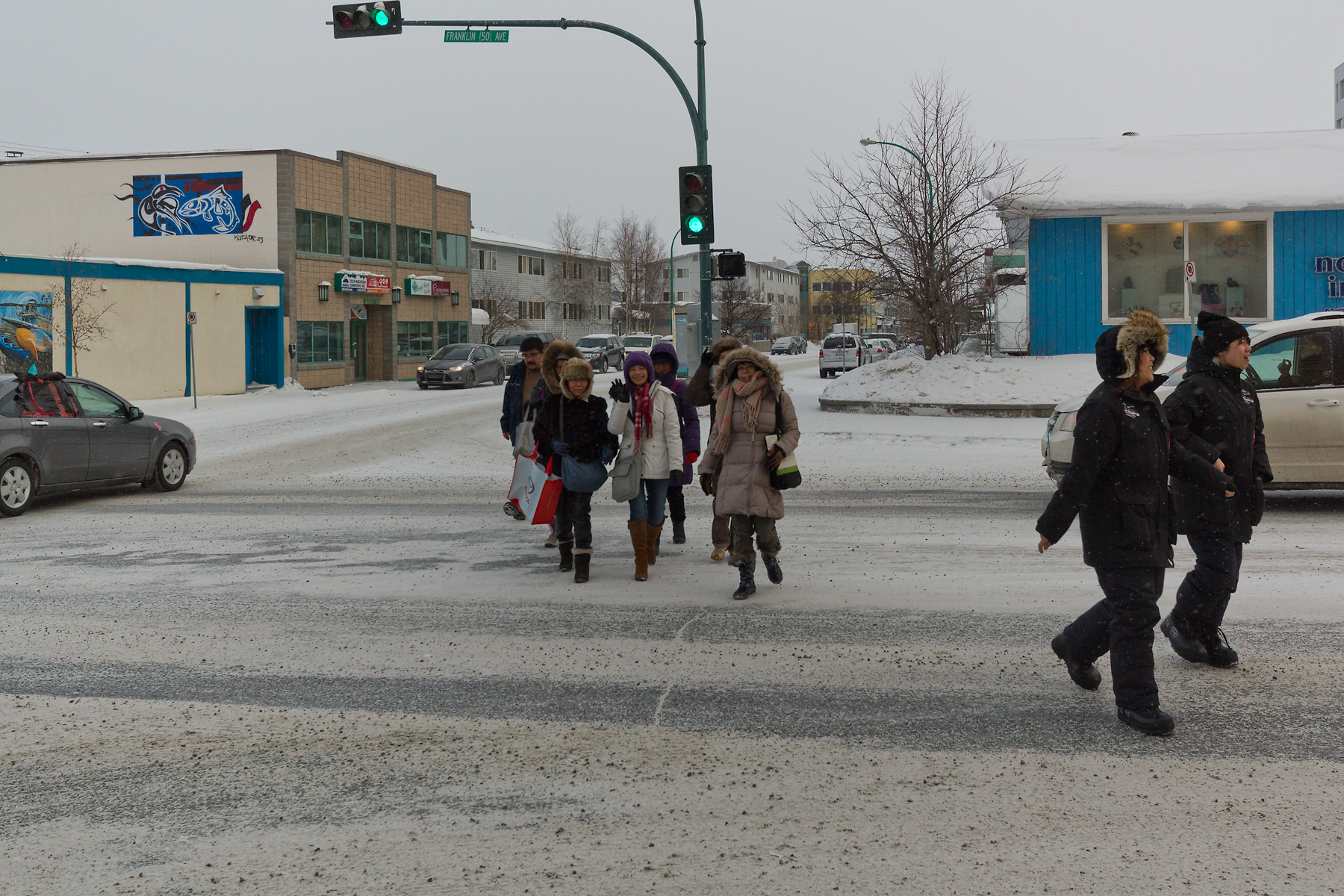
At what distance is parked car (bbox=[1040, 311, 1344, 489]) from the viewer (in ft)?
33.2

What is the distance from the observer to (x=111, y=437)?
499 inches

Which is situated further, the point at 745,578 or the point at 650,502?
the point at 650,502

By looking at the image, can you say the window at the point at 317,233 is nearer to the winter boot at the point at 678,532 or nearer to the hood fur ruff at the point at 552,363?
the winter boot at the point at 678,532

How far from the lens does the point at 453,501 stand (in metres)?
12.4

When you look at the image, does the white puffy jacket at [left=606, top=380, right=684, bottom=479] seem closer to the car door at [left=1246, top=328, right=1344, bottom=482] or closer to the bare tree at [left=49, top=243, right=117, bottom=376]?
the car door at [left=1246, top=328, right=1344, bottom=482]

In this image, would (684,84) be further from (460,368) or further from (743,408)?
(460,368)

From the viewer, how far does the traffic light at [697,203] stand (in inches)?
628

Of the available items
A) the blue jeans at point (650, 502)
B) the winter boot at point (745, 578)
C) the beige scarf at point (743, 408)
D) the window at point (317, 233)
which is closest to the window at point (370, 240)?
the window at point (317, 233)

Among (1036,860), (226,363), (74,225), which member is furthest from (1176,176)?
(74,225)

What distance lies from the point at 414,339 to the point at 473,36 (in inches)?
1303

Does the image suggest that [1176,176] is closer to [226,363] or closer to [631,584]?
[631,584]

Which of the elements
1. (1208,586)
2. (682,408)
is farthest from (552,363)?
(1208,586)

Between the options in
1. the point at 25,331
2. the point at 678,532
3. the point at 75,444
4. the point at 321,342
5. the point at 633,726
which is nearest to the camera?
the point at 633,726

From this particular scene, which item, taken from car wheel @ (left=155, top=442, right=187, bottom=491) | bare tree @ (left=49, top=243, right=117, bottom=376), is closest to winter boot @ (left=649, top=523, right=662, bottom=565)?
car wheel @ (left=155, top=442, right=187, bottom=491)
